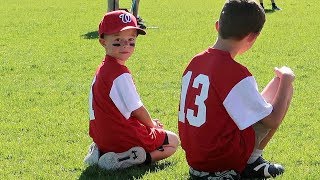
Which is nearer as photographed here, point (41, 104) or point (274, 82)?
point (274, 82)

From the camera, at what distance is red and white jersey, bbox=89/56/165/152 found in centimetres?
473

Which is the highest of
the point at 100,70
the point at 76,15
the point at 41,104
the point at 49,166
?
the point at 100,70

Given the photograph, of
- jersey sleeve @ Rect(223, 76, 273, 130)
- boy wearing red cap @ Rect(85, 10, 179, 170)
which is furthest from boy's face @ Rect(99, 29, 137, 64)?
jersey sleeve @ Rect(223, 76, 273, 130)

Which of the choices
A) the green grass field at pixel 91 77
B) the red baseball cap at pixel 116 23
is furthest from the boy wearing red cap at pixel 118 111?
the green grass field at pixel 91 77

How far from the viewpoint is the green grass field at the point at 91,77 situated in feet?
16.6

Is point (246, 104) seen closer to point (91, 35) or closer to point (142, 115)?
point (142, 115)

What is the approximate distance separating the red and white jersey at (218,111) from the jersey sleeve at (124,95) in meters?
0.54

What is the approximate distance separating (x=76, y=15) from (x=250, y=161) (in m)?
13.6

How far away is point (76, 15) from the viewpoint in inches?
686

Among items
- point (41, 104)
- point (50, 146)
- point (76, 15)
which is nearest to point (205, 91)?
point (50, 146)

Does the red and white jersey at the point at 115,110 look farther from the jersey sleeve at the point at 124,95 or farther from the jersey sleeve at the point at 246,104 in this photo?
the jersey sleeve at the point at 246,104

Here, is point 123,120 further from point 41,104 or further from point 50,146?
point 41,104

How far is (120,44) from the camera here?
487 centimetres

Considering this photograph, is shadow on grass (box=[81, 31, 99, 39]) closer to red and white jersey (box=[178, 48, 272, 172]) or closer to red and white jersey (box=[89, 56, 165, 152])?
red and white jersey (box=[89, 56, 165, 152])
